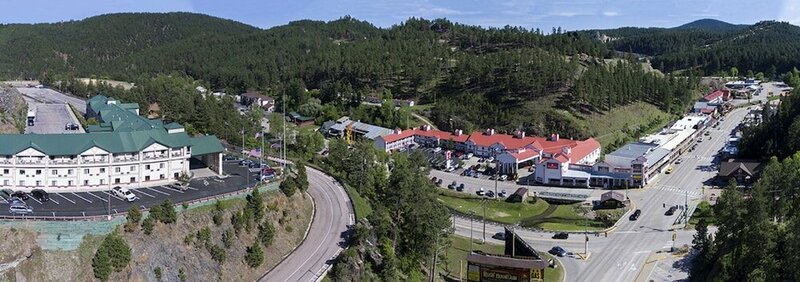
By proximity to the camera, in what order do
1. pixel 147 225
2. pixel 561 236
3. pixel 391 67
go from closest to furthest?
pixel 147 225 < pixel 561 236 < pixel 391 67

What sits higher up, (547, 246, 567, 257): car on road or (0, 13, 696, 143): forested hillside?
(0, 13, 696, 143): forested hillside

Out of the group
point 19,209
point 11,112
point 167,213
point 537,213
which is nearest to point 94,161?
point 19,209

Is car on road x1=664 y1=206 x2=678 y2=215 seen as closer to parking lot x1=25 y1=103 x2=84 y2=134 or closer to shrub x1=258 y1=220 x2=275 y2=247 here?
shrub x1=258 y1=220 x2=275 y2=247

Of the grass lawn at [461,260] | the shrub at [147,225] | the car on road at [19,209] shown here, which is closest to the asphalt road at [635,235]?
the grass lawn at [461,260]

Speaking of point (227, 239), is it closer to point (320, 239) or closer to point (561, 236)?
point (320, 239)

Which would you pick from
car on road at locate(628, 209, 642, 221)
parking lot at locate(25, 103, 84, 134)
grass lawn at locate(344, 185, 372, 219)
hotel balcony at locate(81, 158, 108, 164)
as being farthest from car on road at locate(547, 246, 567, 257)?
parking lot at locate(25, 103, 84, 134)

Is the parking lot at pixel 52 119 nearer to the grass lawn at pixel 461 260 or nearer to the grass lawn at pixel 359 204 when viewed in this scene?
the grass lawn at pixel 359 204
